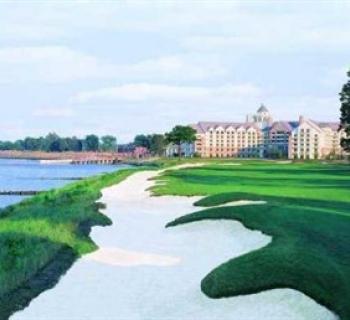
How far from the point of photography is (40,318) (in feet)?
38.5

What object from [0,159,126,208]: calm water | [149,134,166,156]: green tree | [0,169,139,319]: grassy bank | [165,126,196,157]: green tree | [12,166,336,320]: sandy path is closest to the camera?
[12,166,336,320]: sandy path

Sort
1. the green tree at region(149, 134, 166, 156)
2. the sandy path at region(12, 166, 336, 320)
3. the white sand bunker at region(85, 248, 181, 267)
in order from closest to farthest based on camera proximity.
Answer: the sandy path at region(12, 166, 336, 320), the white sand bunker at region(85, 248, 181, 267), the green tree at region(149, 134, 166, 156)

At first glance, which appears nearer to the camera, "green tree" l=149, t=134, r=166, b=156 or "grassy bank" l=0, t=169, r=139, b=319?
"grassy bank" l=0, t=169, r=139, b=319

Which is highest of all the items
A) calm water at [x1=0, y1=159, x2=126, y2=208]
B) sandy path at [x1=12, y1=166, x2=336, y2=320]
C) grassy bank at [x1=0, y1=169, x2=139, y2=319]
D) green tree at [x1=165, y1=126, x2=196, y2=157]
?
green tree at [x1=165, y1=126, x2=196, y2=157]

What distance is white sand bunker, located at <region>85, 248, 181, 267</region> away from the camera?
53.6ft

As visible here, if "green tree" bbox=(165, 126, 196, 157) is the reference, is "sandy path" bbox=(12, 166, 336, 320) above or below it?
below

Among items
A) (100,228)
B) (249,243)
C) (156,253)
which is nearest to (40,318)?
(156,253)

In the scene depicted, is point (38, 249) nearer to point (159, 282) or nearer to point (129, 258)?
point (129, 258)

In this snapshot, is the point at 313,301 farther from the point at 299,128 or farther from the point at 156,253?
the point at 299,128

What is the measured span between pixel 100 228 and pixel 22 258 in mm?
6912

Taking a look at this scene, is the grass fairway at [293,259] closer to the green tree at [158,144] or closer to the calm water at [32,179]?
the calm water at [32,179]

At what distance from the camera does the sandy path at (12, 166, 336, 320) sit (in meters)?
12.0

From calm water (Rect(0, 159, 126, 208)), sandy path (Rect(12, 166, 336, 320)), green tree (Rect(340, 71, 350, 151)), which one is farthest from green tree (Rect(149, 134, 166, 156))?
sandy path (Rect(12, 166, 336, 320))

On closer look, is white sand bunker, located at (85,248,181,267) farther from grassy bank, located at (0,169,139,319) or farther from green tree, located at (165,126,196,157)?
green tree, located at (165,126,196,157)
